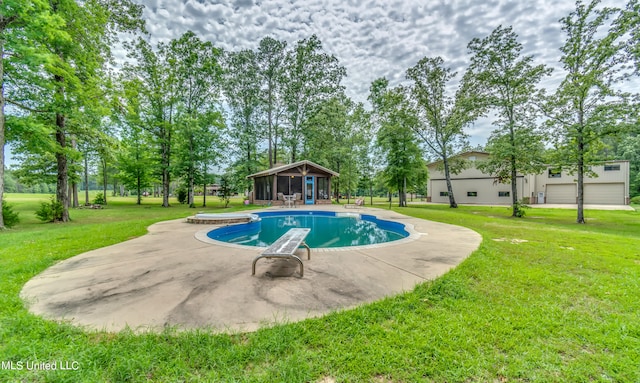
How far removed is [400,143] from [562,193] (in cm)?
1693

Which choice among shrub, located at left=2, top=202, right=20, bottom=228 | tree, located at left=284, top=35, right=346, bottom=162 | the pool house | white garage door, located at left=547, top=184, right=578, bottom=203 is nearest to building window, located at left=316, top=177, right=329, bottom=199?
the pool house

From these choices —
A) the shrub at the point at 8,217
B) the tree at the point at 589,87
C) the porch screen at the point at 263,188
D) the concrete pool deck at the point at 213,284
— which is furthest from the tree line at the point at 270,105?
the concrete pool deck at the point at 213,284

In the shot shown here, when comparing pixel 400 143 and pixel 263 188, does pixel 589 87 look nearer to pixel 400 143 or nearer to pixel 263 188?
pixel 400 143

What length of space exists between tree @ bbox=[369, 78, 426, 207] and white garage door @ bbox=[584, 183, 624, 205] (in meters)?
15.5

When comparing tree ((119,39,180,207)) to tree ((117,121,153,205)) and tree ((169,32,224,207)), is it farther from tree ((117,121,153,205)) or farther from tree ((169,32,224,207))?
tree ((117,121,153,205))

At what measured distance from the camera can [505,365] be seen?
164cm

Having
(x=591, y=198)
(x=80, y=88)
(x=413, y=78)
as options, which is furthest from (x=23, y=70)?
(x=591, y=198)

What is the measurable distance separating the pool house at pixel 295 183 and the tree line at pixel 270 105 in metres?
3.55

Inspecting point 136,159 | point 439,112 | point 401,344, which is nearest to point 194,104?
point 136,159

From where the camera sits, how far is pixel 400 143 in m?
19.2

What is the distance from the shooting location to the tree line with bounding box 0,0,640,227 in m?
8.51

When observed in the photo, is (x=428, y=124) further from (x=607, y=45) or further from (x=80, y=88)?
(x=80, y=88)

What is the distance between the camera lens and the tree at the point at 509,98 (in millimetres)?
12312

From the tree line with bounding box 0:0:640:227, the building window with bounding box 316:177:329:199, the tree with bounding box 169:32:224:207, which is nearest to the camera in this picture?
the tree line with bounding box 0:0:640:227
